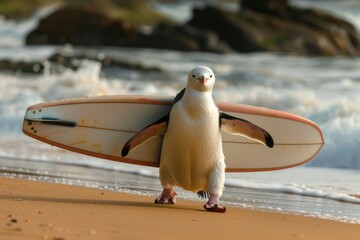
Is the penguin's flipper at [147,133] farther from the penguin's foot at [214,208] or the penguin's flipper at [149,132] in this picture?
the penguin's foot at [214,208]

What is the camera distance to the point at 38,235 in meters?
5.26

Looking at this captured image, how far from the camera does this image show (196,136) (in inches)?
269

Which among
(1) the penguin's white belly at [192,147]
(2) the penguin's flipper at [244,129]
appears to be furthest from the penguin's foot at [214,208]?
(2) the penguin's flipper at [244,129]

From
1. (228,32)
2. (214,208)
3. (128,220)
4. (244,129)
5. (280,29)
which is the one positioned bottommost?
(128,220)

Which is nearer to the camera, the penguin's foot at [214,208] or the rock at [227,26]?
the penguin's foot at [214,208]

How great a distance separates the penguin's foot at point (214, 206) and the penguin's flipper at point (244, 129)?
46 centimetres

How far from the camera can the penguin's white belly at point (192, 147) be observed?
22.5 feet

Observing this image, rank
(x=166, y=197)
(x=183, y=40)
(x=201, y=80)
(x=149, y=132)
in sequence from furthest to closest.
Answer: (x=183, y=40) < (x=166, y=197) < (x=149, y=132) < (x=201, y=80)

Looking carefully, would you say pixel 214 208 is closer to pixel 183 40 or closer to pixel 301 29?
pixel 183 40

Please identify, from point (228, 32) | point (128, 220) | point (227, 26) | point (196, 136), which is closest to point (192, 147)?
point (196, 136)

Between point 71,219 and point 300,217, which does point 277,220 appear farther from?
point 71,219

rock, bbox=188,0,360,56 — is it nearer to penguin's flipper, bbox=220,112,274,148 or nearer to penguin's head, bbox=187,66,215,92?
penguin's flipper, bbox=220,112,274,148

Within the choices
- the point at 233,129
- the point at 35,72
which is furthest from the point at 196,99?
the point at 35,72

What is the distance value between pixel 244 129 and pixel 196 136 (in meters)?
0.46
